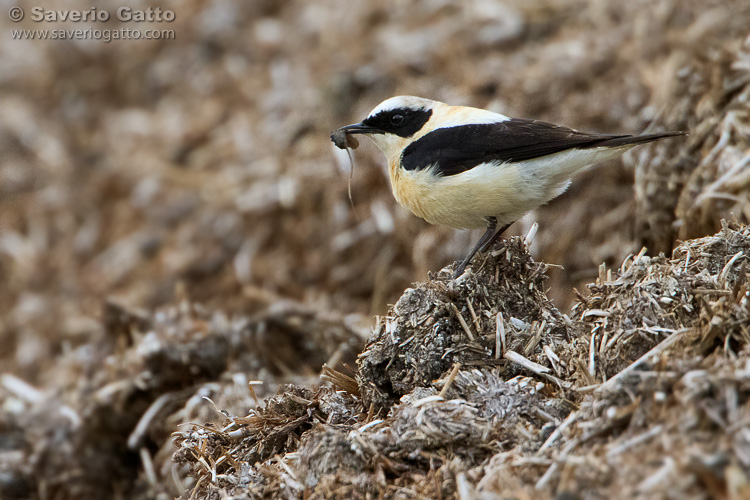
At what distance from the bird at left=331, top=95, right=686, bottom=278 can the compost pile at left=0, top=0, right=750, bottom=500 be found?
368 millimetres

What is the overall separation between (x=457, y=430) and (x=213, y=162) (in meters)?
7.73

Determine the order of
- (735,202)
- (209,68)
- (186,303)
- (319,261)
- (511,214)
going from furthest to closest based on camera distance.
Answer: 1. (209,68)
2. (319,261)
3. (186,303)
4. (735,202)
5. (511,214)

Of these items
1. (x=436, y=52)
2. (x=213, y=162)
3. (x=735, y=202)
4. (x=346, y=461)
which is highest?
(x=436, y=52)

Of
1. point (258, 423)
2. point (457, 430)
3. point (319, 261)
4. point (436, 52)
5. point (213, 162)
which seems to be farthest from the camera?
point (213, 162)

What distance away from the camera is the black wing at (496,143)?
4.43m

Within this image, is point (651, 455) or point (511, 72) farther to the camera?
point (511, 72)

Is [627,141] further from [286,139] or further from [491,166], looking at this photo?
[286,139]

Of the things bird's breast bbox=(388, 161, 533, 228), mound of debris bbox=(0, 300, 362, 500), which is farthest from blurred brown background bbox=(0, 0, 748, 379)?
bird's breast bbox=(388, 161, 533, 228)

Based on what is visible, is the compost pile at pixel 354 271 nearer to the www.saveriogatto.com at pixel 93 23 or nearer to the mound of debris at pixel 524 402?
the mound of debris at pixel 524 402

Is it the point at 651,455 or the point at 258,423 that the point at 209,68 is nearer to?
the point at 258,423

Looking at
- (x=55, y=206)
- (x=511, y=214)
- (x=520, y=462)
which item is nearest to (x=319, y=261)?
(x=511, y=214)

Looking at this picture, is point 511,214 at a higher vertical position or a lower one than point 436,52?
lower

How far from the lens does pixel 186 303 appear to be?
628 cm

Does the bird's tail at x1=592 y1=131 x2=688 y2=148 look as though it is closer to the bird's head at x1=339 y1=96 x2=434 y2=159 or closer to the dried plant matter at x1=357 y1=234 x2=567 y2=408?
the dried plant matter at x1=357 y1=234 x2=567 y2=408
